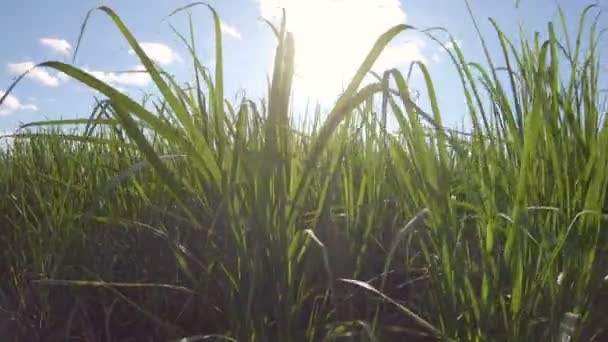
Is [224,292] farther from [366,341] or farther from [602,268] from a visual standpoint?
[602,268]

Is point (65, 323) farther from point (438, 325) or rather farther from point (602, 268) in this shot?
point (602, 268)

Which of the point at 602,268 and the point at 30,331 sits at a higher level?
the point at 602,268

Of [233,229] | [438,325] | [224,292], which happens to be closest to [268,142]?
[233,229]

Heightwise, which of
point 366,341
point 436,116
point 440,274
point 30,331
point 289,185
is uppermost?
point 436,116

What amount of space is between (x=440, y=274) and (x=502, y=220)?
0.16 meters

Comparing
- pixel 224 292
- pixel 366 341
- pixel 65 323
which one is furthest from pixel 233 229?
pixel 65 323

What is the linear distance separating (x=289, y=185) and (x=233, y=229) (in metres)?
0.15

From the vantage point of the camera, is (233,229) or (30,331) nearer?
(233,229)

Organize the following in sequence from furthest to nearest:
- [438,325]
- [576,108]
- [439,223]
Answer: [576,108] → [438,325] → [439,223]

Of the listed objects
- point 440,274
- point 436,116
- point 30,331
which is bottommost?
point 30,331

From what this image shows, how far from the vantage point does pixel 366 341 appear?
1.07 metres

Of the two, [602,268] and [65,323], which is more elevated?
[602,268]

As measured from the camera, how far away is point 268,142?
100 centimetres

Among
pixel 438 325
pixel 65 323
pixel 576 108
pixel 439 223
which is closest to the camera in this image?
pixel 439 223
